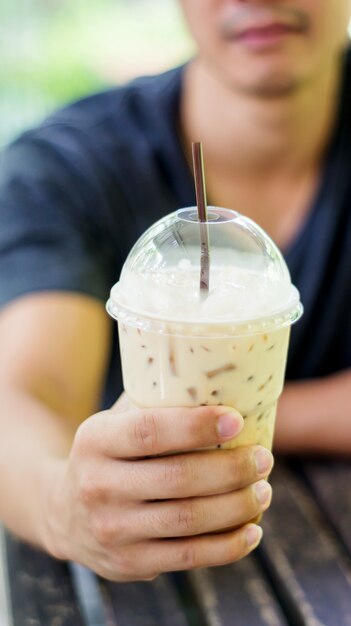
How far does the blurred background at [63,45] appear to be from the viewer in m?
3.33

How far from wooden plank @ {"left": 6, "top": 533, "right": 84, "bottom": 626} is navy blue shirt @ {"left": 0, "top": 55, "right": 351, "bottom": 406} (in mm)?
529

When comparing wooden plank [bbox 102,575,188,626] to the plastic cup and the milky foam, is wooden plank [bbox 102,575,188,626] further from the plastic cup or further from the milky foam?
the milky foam

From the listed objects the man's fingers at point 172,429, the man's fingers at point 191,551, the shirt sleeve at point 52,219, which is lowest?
the man's fingers at point 191,551

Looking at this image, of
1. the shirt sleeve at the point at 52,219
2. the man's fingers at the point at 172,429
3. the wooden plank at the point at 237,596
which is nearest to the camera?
the man's fingers at the point at 172,429

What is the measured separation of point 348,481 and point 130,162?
2.83 ft

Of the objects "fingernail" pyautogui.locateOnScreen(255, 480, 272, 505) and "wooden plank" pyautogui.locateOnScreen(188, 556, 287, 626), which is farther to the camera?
"wooden plank" pyautogui.locateOnScreen(188, 556, 287, 626)

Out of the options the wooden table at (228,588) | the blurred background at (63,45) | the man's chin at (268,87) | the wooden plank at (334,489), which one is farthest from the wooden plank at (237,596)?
the blurred background at (63,45)

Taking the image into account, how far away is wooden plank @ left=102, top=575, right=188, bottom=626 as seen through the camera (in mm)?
1074

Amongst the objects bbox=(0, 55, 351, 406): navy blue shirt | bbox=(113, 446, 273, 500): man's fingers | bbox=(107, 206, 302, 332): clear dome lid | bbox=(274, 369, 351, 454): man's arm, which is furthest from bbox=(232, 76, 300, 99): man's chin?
bbox=(113, 446, 273, 500): man's fingers

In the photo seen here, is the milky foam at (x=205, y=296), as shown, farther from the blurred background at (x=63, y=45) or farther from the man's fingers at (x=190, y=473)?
the blurred background at (x=63, y=45)

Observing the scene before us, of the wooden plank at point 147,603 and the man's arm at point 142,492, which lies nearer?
the man's arm at point 142,492

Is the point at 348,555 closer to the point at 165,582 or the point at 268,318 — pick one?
the point at 165,582

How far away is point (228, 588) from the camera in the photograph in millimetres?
1112

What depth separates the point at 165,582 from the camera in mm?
1165
